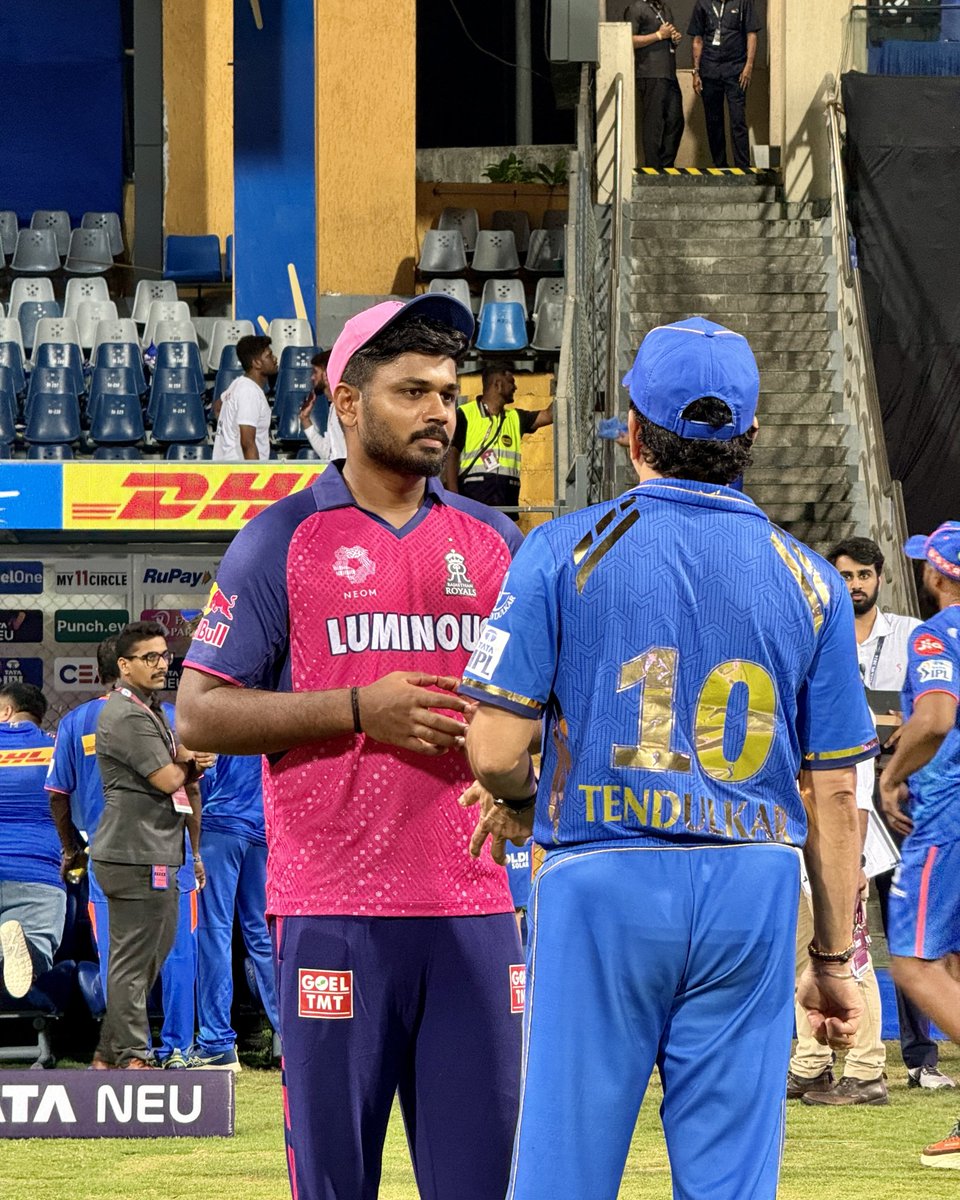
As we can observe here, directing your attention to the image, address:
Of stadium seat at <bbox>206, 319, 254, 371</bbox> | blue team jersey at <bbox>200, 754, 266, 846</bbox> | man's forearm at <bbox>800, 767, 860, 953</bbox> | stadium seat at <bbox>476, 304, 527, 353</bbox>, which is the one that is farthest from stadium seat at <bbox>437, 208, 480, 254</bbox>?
man's forearm at <bbox>800, 767, 860, 953</bbox>

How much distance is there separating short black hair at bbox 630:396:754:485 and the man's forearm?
1.73ft

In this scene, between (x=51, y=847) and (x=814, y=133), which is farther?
(x=814, y=133)

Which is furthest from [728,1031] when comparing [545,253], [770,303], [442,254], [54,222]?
[54,222]

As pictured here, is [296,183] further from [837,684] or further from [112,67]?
[837,684]

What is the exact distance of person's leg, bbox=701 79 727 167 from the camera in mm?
18625

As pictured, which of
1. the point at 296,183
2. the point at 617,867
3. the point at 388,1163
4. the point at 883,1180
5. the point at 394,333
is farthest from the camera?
the point at 296,183

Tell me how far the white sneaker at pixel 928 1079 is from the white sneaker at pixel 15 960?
3955 millimetres

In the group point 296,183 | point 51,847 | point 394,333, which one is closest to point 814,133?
point 296,183

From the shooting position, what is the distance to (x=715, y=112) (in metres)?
18.7

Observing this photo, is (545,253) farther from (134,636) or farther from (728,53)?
(134,636)

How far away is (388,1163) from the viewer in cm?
697

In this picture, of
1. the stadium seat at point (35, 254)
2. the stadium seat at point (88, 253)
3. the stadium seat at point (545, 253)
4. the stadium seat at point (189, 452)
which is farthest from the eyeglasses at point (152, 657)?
the stadium seat at point (88, 253)

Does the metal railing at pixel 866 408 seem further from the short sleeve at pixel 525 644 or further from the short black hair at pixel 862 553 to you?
the short sleeve at pixel 525 644

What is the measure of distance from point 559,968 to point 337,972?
438 millimetres
